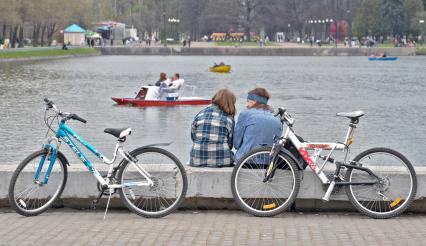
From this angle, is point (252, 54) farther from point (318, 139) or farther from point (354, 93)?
point (318, 139)

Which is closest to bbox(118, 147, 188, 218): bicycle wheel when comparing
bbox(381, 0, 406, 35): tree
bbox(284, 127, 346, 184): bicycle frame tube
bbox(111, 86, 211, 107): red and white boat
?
bbox(284, 127, 346, 184): bicycle frame tube

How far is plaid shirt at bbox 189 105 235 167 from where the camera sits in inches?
405

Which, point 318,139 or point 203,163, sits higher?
point 203,163

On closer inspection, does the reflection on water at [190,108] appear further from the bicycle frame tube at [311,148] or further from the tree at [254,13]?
the tree at [254,13]

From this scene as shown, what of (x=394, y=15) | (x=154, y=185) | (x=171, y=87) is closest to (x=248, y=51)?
(x=394, y=15)

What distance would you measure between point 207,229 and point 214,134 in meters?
1.50

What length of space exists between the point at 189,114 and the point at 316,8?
6099 inches

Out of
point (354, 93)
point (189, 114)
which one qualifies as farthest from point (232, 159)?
point (354, 93)

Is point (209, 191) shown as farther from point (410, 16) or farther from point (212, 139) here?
point (410, 16)

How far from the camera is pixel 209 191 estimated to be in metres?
10.0

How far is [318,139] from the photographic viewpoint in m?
29.5

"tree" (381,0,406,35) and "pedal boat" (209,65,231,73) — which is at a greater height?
"tree" (381,0,406,35)

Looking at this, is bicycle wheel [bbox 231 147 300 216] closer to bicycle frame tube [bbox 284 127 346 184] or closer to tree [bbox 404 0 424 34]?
bicycle frame tube [bbox 284 127 346 184]

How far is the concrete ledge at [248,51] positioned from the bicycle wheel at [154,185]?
137556 mm
